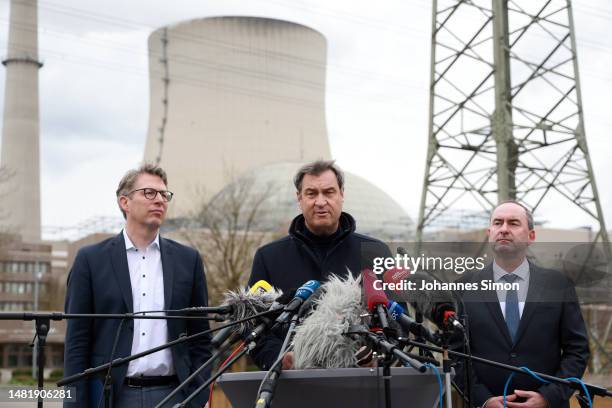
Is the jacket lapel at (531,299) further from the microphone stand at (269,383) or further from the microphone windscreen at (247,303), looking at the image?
the microphone stand at (269,383)

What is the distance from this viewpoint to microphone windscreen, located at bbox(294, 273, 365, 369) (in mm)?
3039

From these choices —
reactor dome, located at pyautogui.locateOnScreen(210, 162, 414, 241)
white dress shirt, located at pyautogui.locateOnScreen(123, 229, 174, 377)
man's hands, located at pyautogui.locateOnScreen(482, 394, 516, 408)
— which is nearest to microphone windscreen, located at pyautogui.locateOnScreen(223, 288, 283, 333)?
white dress shirt, located at pyautogui.locateOnScreen(123, 229, 174, 377)

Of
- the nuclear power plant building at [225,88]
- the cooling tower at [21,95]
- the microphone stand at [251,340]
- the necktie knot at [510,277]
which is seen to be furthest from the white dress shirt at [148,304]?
the cooling tower at [21,95]

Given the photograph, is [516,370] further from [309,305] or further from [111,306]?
[111,306]

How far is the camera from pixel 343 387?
2.95 metres

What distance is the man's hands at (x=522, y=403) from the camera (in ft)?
13.0

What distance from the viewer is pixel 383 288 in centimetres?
329

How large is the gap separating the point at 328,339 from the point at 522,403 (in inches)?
52.2

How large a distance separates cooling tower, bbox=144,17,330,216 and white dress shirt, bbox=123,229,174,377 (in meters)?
33.3

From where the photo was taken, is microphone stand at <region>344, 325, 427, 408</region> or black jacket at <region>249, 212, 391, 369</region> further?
black jacket at <region>249, 212, 391, 369</region>

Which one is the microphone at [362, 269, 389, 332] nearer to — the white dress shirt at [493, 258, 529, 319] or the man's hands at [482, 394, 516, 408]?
the man's hands at [482, 394, 516, 408]

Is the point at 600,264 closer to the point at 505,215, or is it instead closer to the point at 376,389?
the point at 505,215

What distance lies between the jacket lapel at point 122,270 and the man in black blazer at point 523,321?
5.21 ft

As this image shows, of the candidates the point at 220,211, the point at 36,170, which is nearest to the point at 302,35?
the point at 220,211
